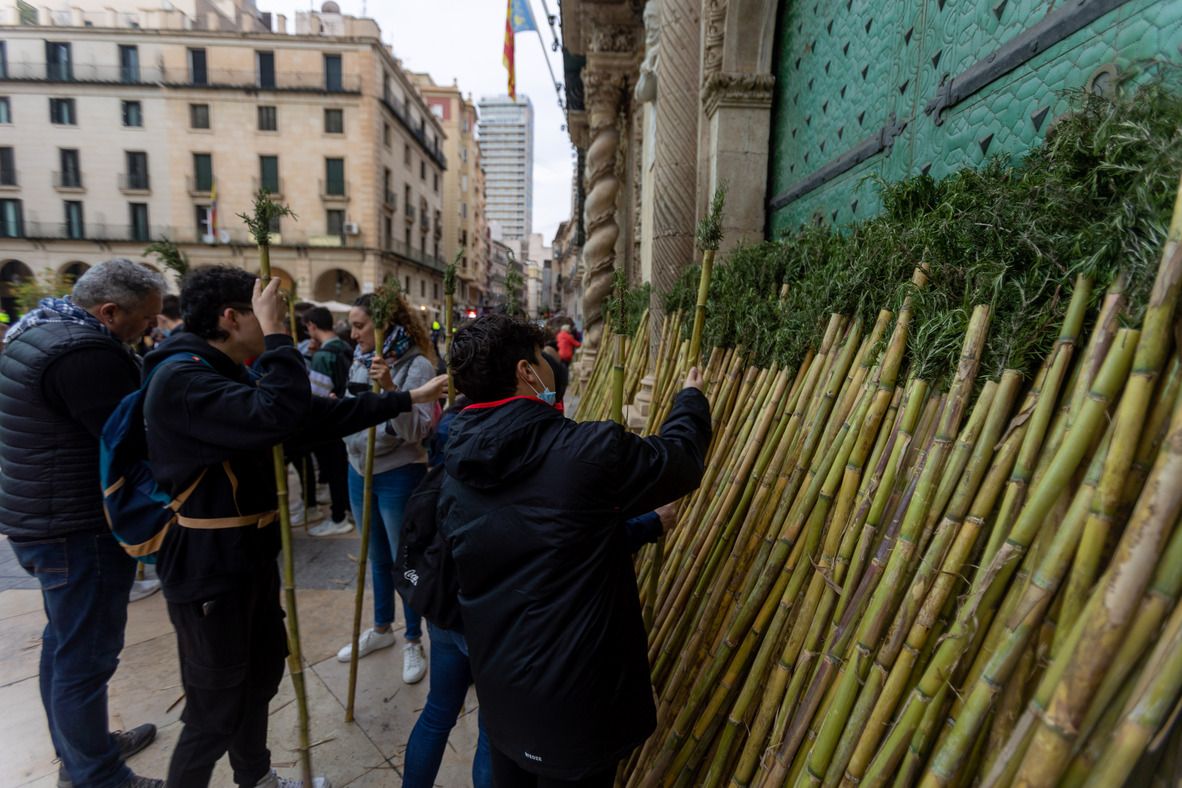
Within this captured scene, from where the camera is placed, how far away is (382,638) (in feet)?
11.0

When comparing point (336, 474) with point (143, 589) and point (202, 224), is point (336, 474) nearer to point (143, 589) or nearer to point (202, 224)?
point (143, 589)

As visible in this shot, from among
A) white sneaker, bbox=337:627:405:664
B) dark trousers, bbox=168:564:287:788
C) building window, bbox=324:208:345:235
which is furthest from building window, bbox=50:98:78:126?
dark trousers, bbox=168:564:287:788

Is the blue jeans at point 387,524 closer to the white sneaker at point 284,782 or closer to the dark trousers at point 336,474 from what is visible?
the white sneaker at point 284,782

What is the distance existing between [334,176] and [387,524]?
102 feet

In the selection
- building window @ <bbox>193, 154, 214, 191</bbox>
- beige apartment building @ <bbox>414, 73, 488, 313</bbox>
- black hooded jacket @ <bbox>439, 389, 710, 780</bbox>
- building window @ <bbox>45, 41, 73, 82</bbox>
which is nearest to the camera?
black hooded jacket @ <bbox>439, 389, 710, 780</bbox>

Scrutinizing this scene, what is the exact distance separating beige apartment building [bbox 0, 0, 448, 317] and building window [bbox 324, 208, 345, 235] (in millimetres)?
67

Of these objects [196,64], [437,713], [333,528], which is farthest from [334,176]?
[437,713]

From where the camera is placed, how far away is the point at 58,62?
97.6 ft

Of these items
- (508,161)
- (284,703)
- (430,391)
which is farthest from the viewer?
(508,161)

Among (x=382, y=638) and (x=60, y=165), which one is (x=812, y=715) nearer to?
(x=382, y=638)

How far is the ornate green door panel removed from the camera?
1387 millimetres

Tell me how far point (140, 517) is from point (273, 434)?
63cm

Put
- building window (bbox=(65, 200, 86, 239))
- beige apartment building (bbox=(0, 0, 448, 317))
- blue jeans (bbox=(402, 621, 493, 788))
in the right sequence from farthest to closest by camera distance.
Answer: building window (bbox=(65, 200, 86, 239)), beige apartment building (bbox=(0, 0, 448, 317)), blue jeans (bbox=(402, 621, 493, 788))

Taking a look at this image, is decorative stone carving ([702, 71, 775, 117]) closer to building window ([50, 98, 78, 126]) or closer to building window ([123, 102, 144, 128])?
building window ([123, 102, 144, 128])
